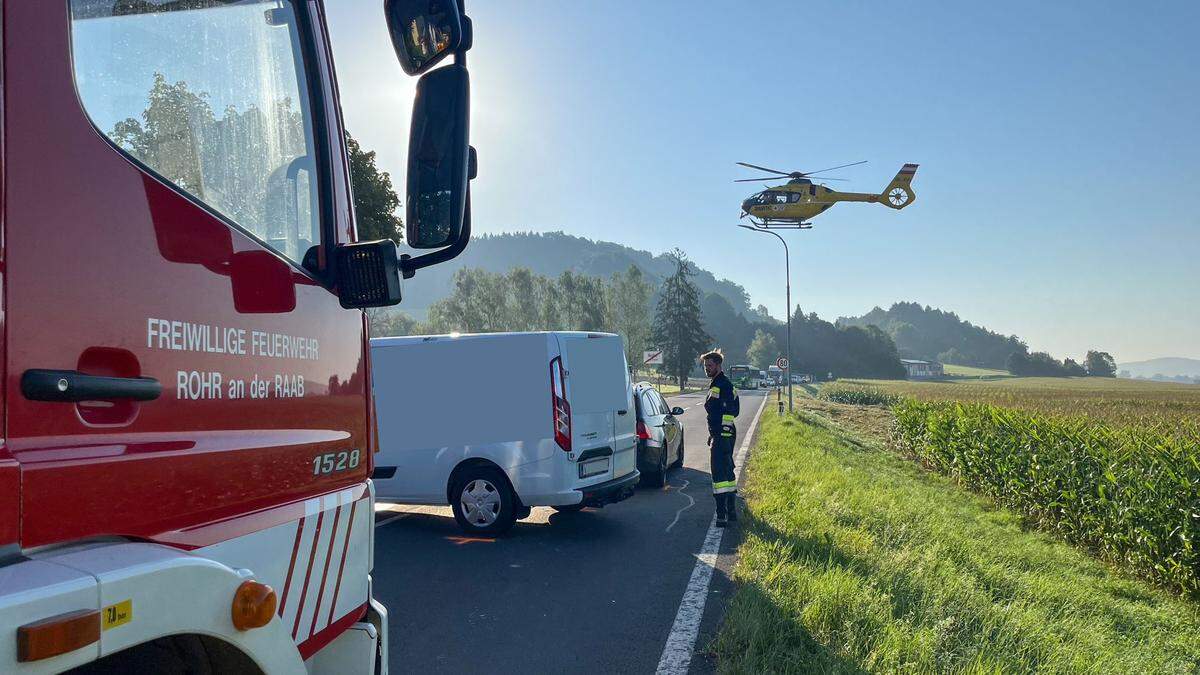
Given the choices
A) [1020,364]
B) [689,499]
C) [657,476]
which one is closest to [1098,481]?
[689,499]

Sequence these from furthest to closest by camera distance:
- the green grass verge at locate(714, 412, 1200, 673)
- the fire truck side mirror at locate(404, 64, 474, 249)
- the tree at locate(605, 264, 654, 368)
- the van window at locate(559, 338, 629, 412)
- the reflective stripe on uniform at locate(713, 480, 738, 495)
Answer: the tree at locate(605, 264, 654, 368), the reflective stripe on uniform at locate(713, 480, 738, 495), the van window at locate(559, 338, 629, 412), the green grass verge at locate(714, 412, 1200, 673), the fire truck side mirror at locate(404, 64, 474, 249)

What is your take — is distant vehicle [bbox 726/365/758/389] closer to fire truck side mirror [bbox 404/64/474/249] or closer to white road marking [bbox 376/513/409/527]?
white road marking [bbox 376/513/409/527]

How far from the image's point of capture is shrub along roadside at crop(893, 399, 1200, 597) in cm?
813

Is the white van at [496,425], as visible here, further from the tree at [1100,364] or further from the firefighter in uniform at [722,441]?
the tree at [1100,364]

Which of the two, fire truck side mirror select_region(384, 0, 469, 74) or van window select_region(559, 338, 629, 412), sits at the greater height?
fire truck side mirror select_region(384, 0, 469, 74)

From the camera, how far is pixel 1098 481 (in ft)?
32.8

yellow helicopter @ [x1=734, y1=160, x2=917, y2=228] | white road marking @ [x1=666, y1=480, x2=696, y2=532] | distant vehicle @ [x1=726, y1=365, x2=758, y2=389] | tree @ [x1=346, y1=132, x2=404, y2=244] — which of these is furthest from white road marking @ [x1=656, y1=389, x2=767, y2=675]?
distant vehicle @ [x1=726, y1=365, x2=758, y2=389]

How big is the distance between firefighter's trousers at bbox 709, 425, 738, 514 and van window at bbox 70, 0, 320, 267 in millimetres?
6774

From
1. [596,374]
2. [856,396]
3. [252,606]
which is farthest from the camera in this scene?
[856,396]

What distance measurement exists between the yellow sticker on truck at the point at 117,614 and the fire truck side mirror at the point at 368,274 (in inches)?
40.2

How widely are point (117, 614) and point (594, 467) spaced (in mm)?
7038

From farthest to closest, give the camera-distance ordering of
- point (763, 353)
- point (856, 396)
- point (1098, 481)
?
1. point (763, 353)
2. point (856, 396)
3. point (1098, 481)

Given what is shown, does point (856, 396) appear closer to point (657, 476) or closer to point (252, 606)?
point (657, 476)

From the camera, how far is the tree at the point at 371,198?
11883 mm
